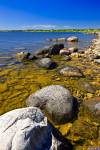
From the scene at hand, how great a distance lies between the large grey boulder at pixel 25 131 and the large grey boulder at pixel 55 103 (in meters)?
1.87

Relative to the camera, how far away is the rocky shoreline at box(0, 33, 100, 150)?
Result: 7245 mm

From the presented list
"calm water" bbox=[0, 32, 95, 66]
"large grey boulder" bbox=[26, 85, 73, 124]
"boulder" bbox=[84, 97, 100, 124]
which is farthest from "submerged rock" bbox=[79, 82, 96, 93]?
"calm water" bbox=[0, 32, 95, 66]

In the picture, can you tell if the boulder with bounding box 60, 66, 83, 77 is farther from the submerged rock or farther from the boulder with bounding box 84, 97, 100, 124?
the boulder with bounding box 84, 97, 100, 124

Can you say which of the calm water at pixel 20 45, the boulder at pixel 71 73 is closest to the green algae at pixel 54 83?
the boulder at pixel 71 73

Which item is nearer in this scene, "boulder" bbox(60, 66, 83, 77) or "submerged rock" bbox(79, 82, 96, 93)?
"submerged rock" bbox(79, 82, 96, 93)

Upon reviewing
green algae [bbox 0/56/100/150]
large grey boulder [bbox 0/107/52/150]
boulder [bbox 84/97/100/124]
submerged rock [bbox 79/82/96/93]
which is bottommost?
green algae [bbox 0/56/100/150]

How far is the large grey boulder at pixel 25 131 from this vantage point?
17.2ft

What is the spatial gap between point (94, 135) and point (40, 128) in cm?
231

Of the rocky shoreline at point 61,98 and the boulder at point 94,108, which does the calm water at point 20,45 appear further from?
the boulder at point 94,108

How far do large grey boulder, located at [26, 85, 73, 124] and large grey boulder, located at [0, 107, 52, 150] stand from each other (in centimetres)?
187

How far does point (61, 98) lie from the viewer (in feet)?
27.8

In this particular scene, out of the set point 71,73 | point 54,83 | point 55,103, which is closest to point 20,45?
point 71,73

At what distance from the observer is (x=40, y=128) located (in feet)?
18.8

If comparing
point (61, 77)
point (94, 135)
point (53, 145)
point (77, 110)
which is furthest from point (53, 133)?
point (61, 77)
